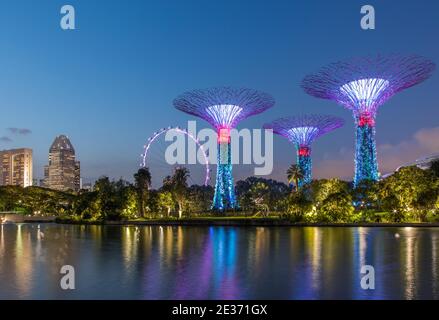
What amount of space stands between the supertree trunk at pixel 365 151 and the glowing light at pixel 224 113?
67.1 feet

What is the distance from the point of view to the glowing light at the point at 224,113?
278ft

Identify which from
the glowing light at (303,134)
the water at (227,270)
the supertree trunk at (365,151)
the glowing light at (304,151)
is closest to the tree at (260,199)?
the glowing light at (304,151)

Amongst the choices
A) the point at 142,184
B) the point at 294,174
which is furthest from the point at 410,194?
the point at 142,184

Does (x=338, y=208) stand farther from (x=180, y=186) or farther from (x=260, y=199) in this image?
(x=260, y=199)

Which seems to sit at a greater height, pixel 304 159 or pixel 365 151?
pixel 304 159

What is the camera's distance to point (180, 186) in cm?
9188

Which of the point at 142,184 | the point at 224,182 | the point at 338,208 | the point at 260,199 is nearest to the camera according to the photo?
the point at 338,208

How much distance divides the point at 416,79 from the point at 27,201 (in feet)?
340

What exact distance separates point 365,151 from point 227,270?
6200 cm

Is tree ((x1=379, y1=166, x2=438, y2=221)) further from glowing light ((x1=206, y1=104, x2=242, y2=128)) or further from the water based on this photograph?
glowing light ((x1=206, y1=104, x2=242, y2=128))

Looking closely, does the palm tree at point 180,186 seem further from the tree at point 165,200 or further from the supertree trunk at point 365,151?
the supertree trunk at point 365,151
